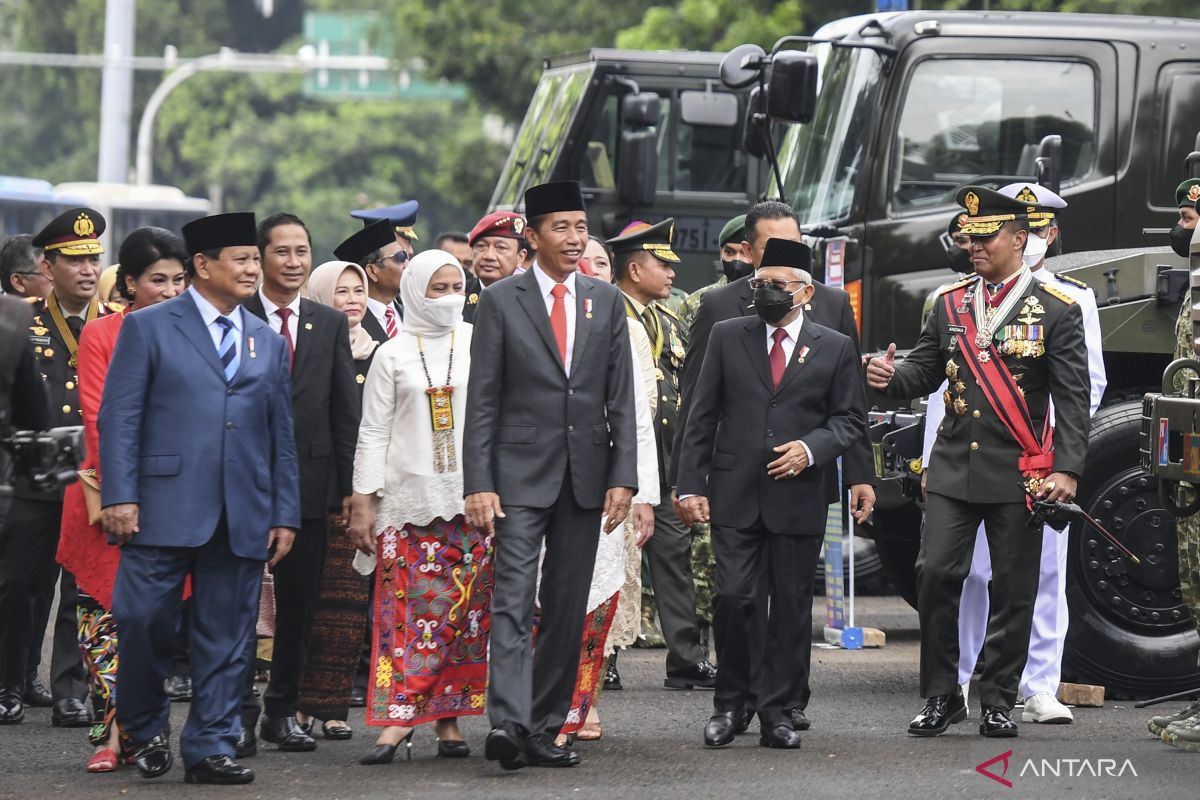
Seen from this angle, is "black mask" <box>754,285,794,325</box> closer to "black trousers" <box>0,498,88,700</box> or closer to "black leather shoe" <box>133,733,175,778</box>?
"black leather shoe" <box>133,733,175,778</box>

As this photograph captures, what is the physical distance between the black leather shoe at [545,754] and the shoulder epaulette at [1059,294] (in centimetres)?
257

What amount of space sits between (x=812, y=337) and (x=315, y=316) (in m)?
1.91

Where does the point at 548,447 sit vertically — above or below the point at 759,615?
above

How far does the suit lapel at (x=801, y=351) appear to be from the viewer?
28.2 ft

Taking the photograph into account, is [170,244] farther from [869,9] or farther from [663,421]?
[869,9]

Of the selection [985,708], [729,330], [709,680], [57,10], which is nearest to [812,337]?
[729,330]

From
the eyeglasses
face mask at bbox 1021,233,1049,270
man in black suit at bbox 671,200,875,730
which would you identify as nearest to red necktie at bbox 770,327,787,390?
the eyeglasses

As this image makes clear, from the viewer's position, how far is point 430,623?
8203mm

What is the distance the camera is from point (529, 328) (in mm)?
8141

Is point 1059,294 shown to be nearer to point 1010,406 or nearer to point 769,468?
point 1010,406

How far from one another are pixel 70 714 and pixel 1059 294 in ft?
14.1

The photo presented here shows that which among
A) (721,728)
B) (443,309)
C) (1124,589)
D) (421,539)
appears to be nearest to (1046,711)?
(1124,589)

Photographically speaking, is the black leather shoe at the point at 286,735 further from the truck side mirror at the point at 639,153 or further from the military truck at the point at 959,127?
the truck side mirror at the point at 639,153

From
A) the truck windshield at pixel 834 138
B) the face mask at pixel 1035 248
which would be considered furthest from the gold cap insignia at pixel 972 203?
the truck windshield at pixel 834 138
